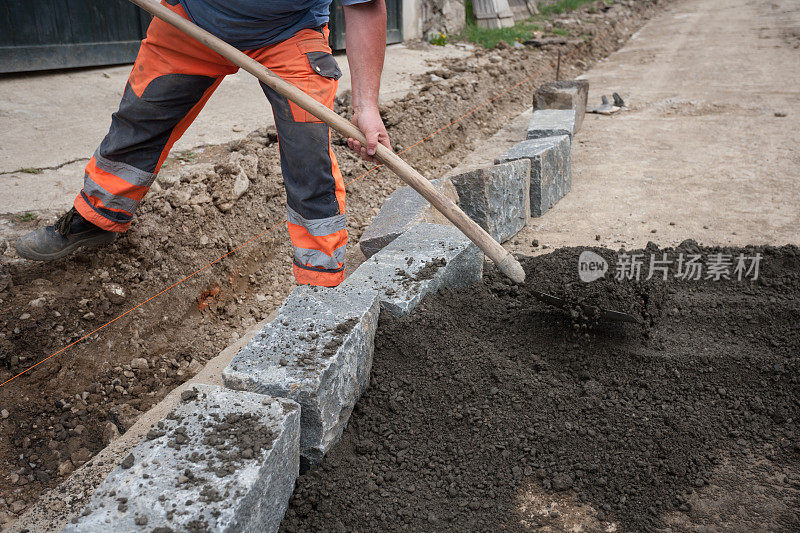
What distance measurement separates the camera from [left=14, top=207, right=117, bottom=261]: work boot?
10.1 ft

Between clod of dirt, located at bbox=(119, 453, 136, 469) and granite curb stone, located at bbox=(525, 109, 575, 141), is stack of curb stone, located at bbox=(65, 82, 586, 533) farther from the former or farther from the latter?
granite curb stone, located at bbox=(525, 109, 575, 141)

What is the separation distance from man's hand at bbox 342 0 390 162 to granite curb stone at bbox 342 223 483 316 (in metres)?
0.57

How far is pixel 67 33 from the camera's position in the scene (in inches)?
236

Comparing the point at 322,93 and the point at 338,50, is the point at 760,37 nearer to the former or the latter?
the point at 338,50

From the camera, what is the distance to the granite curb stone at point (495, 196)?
395 centimetres

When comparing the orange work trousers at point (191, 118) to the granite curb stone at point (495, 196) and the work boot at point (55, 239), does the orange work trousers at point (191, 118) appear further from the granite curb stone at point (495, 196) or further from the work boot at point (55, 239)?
the granite curb stone at point (495, 196)

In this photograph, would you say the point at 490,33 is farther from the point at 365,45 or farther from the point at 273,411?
the point at 273,411

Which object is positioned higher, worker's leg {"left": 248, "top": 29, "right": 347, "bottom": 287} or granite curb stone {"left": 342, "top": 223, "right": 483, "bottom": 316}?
worker's leg {"left": 248, "top": 29, "right": 347, "bottom": 287}

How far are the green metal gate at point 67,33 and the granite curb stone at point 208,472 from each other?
504 cm

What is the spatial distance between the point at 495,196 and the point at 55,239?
2450 mm

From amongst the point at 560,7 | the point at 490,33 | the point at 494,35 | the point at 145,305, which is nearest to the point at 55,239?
the point at 145,305

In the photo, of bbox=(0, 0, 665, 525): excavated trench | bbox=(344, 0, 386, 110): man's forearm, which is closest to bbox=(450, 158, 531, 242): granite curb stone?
bbox=(0, 0, 665, 525): excavated trench

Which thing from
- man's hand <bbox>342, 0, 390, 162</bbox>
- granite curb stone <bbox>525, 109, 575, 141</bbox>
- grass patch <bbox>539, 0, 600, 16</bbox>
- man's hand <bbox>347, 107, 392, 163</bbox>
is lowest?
granite curb stone <bbox>525, 109, 575, 141</bbox>

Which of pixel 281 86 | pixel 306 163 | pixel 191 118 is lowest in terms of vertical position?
pixel 306 163
